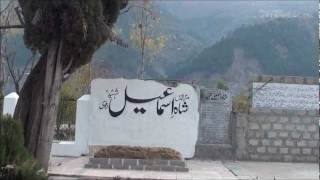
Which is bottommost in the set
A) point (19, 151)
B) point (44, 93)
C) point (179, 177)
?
point (179, 177)

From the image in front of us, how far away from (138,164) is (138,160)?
12cm

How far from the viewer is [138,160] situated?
577 inches

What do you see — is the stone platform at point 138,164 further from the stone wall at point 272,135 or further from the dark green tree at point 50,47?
the stone wall at point 272,135

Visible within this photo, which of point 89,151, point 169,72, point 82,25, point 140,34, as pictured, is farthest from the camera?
point 169,72

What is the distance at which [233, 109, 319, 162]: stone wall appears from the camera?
17.9 meters

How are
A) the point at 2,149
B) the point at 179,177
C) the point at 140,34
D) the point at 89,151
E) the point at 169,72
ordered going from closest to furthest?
the point at 2,149, the point at 179,177, the point at 89,151, the point at 140,34, the point at 169,72

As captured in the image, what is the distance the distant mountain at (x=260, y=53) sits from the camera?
46500 mm

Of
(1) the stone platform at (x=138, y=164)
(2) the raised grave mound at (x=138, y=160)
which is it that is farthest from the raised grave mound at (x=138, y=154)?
(1) the stone platform at (x=138, y=164)

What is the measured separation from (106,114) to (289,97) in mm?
5472

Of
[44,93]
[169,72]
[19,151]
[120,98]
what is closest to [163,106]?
[120,98]

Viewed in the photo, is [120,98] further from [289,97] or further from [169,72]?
[169,72]

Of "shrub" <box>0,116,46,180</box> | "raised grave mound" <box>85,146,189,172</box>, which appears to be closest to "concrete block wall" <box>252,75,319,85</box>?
"raised grave mound" <box>85,146,189,172</box>

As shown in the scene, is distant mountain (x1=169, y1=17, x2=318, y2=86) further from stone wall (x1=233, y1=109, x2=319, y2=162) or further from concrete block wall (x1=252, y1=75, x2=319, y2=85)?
stone wall (x1=233, y1=109, x2=319, y2=162)

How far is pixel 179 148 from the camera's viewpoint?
56.8 ft
